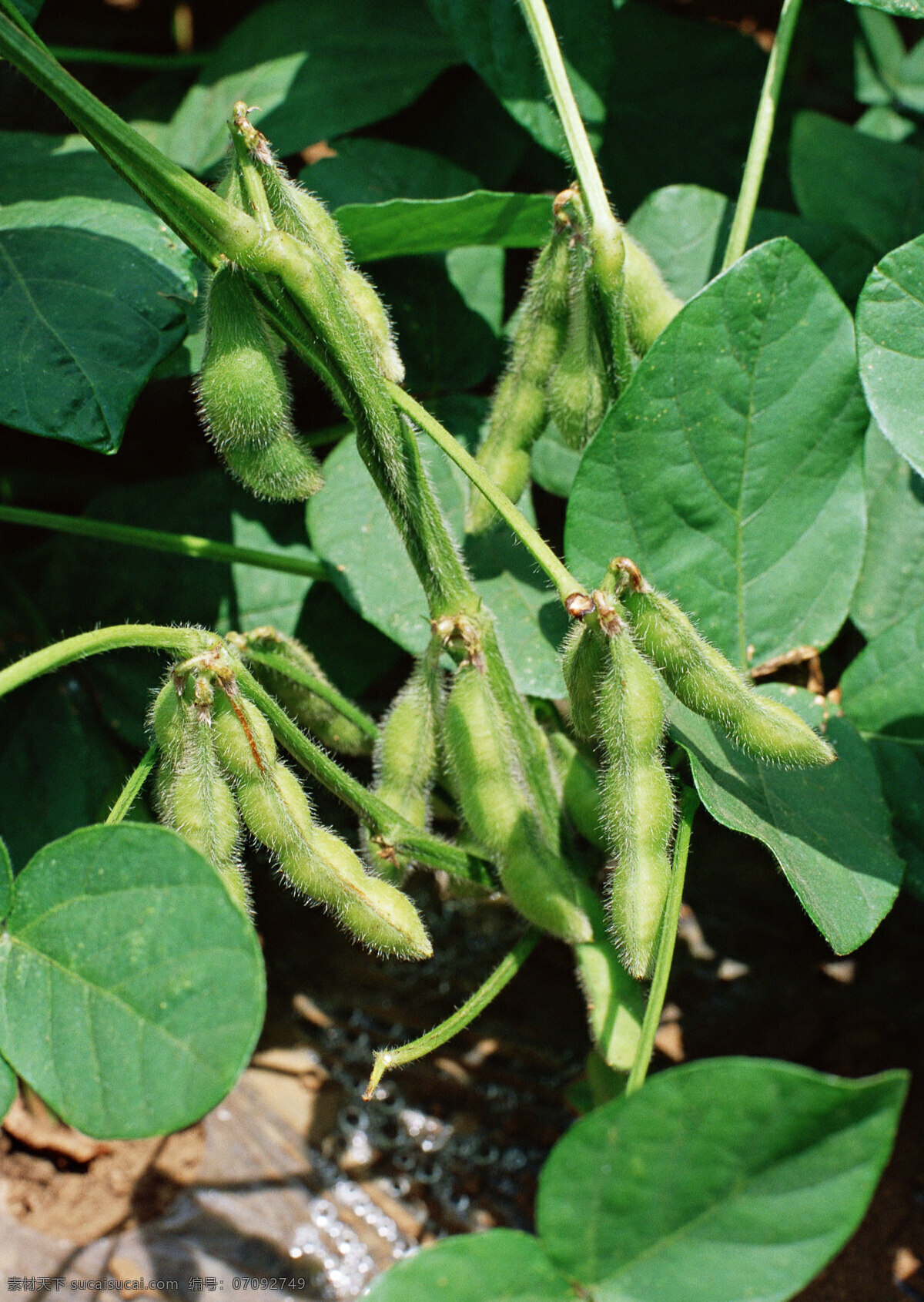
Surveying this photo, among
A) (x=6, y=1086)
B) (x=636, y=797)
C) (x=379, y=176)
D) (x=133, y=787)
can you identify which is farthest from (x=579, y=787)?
(x=379, y=176)

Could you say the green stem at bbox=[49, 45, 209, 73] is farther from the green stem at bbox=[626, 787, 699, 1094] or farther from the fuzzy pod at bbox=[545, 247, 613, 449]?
the green stem at bbox=[626, 787, 699, 1094]

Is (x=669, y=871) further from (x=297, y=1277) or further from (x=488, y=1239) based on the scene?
(x=297, y=1277)

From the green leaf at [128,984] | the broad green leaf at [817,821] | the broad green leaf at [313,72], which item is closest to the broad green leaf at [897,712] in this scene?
the broad green leaf at [817,821]

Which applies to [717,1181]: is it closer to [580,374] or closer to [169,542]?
[580,374]

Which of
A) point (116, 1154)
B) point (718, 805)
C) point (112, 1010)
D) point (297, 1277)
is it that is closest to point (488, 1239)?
point (112, 1010)

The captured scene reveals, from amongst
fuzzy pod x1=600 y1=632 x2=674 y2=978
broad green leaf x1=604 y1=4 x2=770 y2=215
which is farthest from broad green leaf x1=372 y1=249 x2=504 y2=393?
fuzzy pod x1=600 y1=632 x2=674 y2=978
